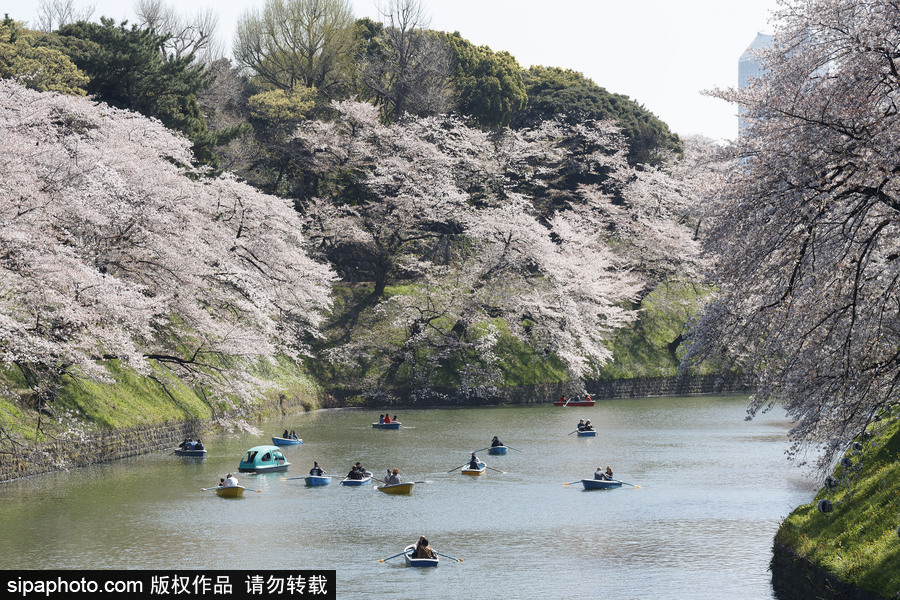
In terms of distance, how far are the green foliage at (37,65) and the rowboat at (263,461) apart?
21928 mm

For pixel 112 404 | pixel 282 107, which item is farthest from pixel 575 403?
pixel 282 107

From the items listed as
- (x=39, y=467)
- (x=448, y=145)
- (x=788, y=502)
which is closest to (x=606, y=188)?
(x=448, y=145)

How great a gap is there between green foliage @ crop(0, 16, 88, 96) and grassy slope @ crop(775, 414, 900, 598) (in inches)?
1535

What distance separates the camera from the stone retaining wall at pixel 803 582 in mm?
14367

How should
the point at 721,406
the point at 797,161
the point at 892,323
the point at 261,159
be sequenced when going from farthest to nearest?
the point at 261,159 < the point at 721,406 < the point at 892,323 < the point at 797,161

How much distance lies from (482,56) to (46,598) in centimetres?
6320

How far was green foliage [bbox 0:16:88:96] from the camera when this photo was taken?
43.4 m

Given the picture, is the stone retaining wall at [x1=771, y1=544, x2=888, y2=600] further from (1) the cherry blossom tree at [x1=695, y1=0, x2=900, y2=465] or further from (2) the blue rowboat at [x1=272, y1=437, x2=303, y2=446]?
(2) the blue rowboat at [x1=272, y1=437, x2=303, y2=446]

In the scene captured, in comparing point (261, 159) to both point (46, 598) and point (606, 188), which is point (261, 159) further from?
point (46, 598)

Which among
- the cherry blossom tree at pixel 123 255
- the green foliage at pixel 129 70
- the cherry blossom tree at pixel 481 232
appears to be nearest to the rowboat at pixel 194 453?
the cherry blossom tree at pixel 123 255

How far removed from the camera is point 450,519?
25.3m

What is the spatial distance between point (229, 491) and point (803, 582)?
1765cm

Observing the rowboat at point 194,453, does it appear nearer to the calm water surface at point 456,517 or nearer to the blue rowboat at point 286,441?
the calm water surface at point 456,517

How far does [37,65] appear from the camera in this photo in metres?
43.7
